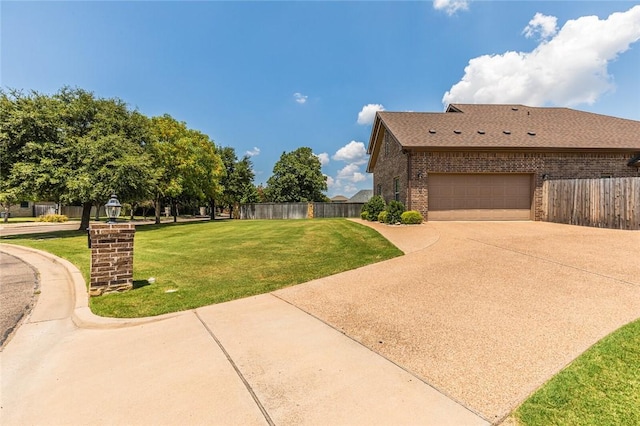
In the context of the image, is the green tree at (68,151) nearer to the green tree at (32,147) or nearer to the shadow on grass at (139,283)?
the green tree at (32,147)

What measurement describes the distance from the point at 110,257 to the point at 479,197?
15.2 metres

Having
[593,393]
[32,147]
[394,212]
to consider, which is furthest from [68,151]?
[593,393]

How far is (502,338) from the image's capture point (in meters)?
3.46

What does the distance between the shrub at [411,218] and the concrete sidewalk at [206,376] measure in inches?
399

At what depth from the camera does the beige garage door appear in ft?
47.6

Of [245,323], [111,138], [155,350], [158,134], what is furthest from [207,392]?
[158,134]

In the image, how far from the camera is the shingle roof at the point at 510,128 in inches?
563

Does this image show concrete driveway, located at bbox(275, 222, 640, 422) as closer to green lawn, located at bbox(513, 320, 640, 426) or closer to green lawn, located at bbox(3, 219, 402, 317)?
green lawn, located at bbox(513, 320, 640, 426)

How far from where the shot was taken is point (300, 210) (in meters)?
29.0

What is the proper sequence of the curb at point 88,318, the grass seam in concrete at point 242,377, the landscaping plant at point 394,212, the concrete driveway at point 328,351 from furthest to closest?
the landscaping plant at point 394,212, the curb at point 88,318, the concrete driveway at point 328,351, the grass seam in concrete at point 242,377

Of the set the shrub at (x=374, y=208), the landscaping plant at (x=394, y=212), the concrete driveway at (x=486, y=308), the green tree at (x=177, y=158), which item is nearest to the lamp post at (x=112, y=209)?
the concrete driveway at (x=486, y=308)

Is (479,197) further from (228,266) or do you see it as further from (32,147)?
(32,147)

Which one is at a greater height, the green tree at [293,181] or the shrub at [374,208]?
the green tree at [293,181]

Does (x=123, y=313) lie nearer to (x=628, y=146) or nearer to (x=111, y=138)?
(x=111, y=138)
